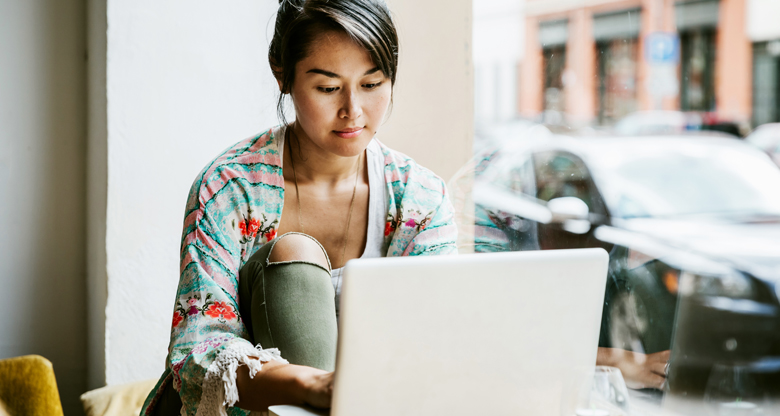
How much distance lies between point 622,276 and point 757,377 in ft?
1.20

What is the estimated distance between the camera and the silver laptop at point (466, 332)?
0.53m

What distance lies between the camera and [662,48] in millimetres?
3309

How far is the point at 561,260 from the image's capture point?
0.60 meters

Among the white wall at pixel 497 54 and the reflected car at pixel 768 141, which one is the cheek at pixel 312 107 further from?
the reflected car at pixel 768 141

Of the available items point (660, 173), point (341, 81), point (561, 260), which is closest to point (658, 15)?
point (660, 173)

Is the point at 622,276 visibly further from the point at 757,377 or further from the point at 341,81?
the point at 341,81

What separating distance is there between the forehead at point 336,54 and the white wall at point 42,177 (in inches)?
36.4

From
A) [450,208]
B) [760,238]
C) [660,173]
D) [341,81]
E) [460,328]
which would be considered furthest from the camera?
[660,173]

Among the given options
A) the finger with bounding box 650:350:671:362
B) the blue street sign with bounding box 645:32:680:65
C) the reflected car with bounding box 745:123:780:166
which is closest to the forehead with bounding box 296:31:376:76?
the finger with bounding box 650:350:671:362

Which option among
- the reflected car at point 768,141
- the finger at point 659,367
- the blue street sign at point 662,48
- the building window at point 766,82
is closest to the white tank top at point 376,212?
the finger at point 659,367

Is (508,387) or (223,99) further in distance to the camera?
(223,99)


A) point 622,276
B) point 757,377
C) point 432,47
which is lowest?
point 757,377

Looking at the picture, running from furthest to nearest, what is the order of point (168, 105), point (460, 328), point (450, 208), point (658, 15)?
1. point (658, 15)
2. point (168, 105)
3. point (450, 208)
4. point (460, 328)

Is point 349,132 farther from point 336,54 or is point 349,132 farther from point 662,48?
point 662,48
